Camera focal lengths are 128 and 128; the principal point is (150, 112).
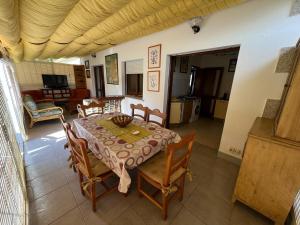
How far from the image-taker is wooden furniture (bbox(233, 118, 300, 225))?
1091mm

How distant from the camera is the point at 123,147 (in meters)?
1.31

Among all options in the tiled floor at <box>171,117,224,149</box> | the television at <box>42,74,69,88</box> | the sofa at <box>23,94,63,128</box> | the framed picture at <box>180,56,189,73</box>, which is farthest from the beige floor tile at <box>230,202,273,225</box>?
the television at <box>42,74,69,88</box>

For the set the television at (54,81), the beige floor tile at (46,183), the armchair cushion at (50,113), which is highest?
the television at (54,81)

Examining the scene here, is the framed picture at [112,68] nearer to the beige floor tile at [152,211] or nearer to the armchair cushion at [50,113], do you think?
the armchair cushion at [50,113]

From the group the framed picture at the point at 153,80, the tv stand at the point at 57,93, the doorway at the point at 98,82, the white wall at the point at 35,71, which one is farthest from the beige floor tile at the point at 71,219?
the white wall at the point at 35,71

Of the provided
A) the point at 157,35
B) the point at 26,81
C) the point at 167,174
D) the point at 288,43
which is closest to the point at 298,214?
the point at 167,174

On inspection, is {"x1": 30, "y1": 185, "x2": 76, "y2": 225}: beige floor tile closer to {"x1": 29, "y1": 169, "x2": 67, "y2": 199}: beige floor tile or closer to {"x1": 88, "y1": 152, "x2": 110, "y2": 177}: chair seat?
{"x1": 29, "y1": 169, "x2": 67, "y2": 199}: beige floor tile

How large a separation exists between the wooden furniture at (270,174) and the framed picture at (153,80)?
2151mm

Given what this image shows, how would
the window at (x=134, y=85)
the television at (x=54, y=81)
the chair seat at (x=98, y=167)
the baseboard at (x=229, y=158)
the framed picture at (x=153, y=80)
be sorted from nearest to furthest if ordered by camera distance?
the chair seat at (x=98, y=167) → the baseboard at (x=229, y=158) → the framed picture at (x=153, y=80) → the window at (x=134, y=85) → the television at (x=54, y=81)

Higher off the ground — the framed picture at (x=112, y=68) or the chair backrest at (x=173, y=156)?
the framed picture at (x=112, y=68)

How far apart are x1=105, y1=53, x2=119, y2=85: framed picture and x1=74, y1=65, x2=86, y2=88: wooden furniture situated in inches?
92.1

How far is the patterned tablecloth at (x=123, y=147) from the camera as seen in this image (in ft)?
3.91

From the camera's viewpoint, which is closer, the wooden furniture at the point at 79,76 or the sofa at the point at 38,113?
the sofa at the point at 38,113

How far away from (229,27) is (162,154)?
2.10m
